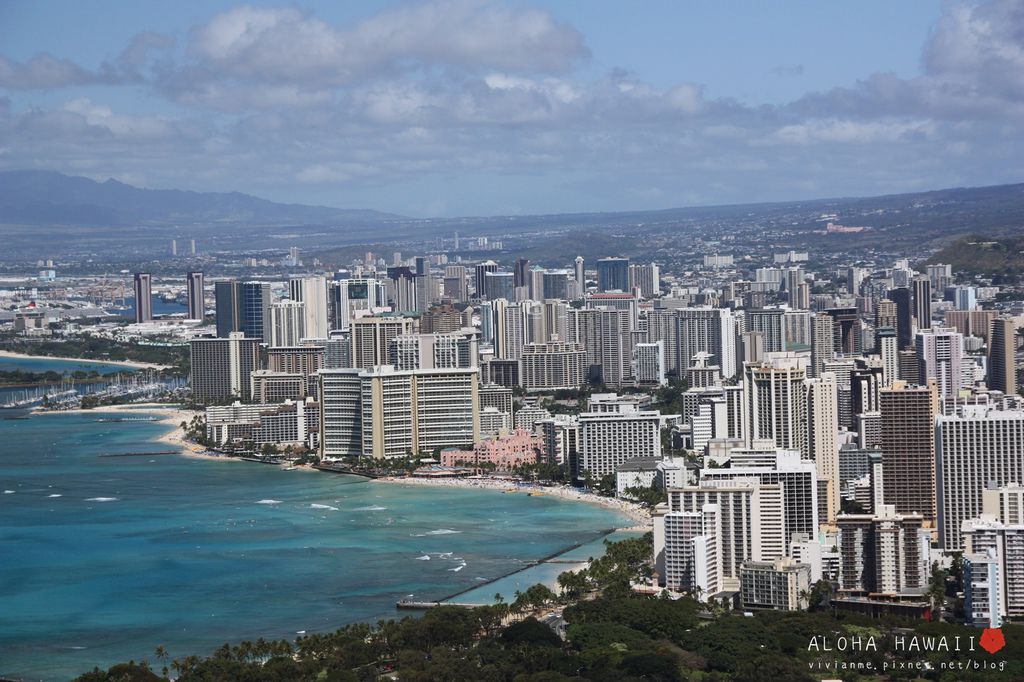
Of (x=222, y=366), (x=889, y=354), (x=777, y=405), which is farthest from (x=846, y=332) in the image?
(x=777, y=405)

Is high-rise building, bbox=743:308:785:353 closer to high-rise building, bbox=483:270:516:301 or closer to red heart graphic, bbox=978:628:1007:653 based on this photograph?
high-rise building, bbox=483:270:516:301

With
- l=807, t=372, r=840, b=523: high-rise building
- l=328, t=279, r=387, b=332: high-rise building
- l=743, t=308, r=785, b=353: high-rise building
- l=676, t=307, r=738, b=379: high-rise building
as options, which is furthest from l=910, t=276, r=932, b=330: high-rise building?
l=807, t=372, r=840, b=523: high-rise building

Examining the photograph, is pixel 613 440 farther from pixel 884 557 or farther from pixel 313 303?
pixel 313 303

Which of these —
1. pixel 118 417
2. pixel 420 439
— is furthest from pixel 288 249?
pixel 420 439

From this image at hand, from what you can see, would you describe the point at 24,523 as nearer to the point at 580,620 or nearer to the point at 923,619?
the point at 580,620

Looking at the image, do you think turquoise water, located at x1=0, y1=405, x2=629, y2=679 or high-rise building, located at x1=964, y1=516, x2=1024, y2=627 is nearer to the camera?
high-rise building, located at x1=964, y1=516, x2=1024, y2=627

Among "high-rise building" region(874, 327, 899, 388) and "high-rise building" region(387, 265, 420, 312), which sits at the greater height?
"high-rise building" region(387, 265, 420, 312)
